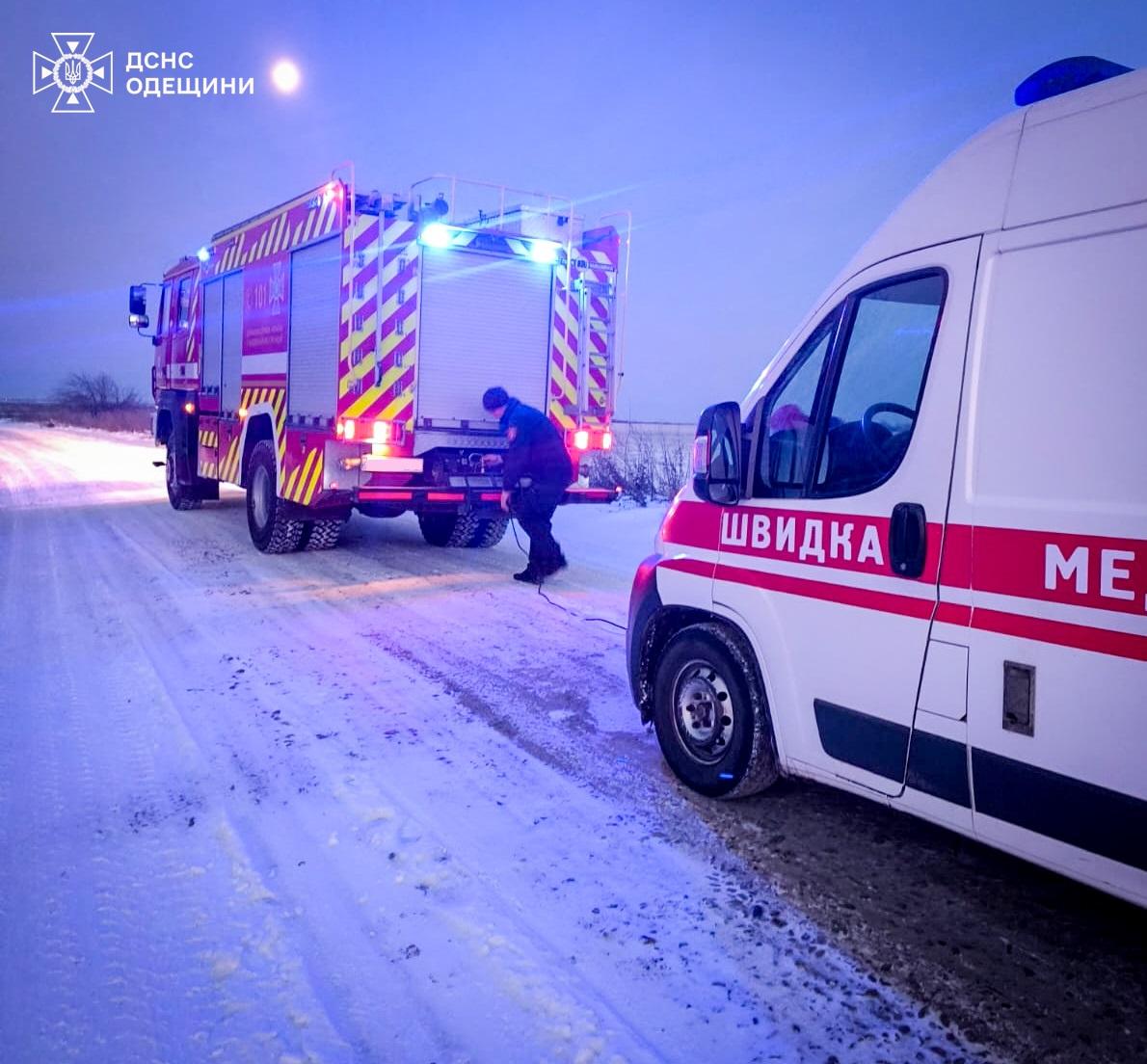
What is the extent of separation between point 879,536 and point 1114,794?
3.39ft

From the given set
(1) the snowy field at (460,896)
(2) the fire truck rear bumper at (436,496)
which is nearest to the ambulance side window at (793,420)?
(1) the snowy field at (460,896)

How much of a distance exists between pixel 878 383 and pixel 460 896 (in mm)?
2333

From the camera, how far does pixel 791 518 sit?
140 inches

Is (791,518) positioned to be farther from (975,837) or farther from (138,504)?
(138,504)

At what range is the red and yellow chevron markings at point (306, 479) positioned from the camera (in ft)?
28.4

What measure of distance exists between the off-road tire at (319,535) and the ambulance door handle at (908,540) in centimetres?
763

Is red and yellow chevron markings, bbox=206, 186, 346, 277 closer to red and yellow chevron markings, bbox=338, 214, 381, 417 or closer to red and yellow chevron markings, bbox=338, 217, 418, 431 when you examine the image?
red and yellow chevron markings, bbox=338, 214, 381, 417

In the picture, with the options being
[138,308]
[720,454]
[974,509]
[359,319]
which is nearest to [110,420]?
[138,308]

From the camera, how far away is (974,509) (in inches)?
113

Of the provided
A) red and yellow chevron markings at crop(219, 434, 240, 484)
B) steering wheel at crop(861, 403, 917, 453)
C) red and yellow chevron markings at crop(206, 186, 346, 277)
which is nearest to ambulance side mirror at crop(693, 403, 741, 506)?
steering wheel at crop(861, 403, 917, 453)

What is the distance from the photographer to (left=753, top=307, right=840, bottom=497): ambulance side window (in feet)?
11.7

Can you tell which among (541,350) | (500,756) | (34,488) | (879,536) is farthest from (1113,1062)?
(34,488)

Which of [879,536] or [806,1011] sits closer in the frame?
[806,1011]

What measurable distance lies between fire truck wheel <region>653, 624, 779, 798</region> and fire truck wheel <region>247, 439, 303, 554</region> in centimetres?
634
